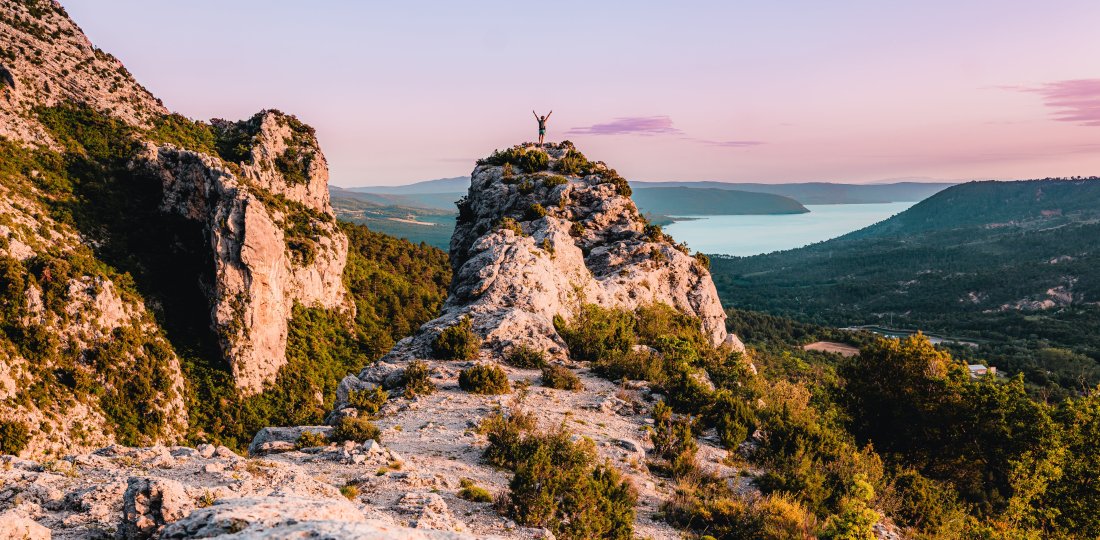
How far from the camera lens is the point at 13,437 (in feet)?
120

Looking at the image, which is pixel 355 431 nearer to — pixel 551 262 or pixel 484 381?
pixel 484 381

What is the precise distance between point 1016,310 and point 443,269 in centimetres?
14569

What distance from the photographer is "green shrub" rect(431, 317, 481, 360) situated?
1723 centimetres

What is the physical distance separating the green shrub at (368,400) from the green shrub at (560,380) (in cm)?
499

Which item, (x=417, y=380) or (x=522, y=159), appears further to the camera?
(x=522, y=159)

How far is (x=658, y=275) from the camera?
30234 mm

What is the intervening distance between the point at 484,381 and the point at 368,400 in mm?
3305

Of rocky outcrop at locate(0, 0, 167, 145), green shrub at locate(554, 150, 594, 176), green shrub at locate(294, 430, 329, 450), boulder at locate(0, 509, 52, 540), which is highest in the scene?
rocky outcrop at locate(0, 0, 167, 145)

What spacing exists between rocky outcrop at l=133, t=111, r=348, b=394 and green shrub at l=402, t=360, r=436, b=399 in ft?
166

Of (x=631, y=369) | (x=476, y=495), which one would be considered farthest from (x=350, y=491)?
→ (x=631, y=369)

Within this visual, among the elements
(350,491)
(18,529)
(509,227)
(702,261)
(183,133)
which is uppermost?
(183,133)

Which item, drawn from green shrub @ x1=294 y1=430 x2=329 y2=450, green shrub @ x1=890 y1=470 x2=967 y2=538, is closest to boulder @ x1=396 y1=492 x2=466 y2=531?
green shrub @ x1=294 y1=430 x2=329 y2=450

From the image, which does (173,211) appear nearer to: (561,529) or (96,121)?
(96,121)

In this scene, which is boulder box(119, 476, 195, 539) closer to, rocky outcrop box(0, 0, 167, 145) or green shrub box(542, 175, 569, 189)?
green shrub box(542, 175, 569, 189)
